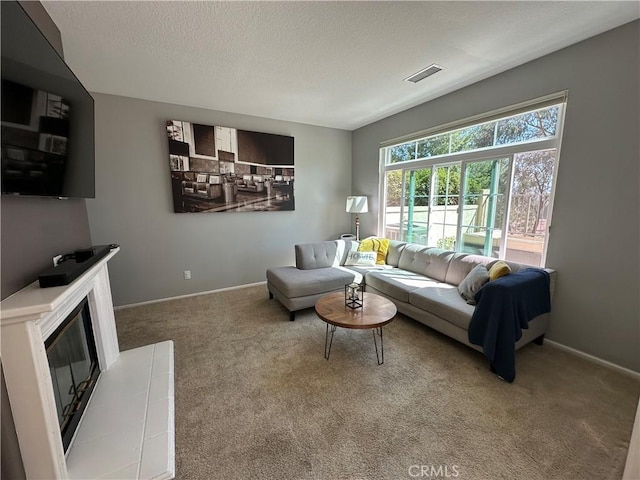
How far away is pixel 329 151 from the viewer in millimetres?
4570

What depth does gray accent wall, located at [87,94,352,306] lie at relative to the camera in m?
3.11

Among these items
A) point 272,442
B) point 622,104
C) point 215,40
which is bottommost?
point 272,442

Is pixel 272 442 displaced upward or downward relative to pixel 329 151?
Result: downward

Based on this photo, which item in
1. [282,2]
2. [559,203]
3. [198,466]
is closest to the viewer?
[198,466]

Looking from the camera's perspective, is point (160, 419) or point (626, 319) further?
point (626, 319)

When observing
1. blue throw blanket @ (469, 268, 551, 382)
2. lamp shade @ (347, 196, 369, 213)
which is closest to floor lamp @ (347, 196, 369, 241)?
lamp shade @ (347, 196, 369, 213)

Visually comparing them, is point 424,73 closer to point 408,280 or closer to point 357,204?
point 357,204

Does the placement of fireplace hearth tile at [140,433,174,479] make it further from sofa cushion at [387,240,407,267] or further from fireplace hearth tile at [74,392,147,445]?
sofa cushion at [387,240,407,267]

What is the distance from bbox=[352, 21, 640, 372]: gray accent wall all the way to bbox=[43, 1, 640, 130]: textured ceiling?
216mm

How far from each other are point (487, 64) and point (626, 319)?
2453mm

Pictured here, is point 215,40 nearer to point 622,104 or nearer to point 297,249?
point 297,249

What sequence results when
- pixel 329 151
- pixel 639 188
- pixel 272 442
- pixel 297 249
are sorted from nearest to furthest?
pixel 272 442 → pixel 639 188 → pixel 297 249 → pixel 329 151

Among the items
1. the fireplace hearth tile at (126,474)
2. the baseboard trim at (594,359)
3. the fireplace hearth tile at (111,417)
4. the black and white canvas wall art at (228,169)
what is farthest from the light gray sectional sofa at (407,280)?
the fireplace hearth tile at (126,474)

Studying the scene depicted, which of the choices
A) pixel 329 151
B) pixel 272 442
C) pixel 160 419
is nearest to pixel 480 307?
pixel 272 442
